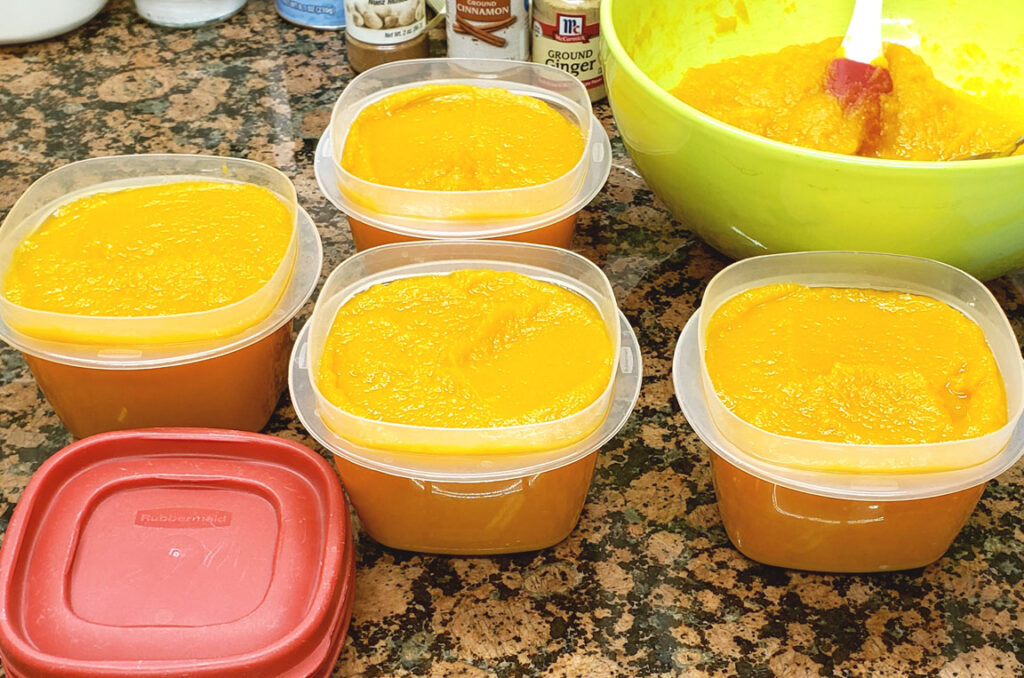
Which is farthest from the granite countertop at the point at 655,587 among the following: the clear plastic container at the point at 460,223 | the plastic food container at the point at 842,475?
the clear plastic container at the point at 460,223

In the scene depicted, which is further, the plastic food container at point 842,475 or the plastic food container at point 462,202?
the plastic food container at point 462,202

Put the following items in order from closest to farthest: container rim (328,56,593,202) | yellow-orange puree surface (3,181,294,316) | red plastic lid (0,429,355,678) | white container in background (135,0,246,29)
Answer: red plastic lid (0,429,355,678) → yellow-orange puree surface (3,181,294,316) → container rim (328,56,593,202) → white container in background (135,0,246,29)

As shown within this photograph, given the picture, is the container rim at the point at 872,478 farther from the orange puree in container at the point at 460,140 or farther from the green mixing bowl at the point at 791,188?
the orange puree in container at the point at 460,140

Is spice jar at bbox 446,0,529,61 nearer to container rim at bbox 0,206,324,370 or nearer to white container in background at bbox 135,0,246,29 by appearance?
white container in background at bbox 135,0,246,29

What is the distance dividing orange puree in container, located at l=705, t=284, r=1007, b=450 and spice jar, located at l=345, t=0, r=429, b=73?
0.85 meters

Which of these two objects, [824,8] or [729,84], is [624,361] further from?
[824,8]

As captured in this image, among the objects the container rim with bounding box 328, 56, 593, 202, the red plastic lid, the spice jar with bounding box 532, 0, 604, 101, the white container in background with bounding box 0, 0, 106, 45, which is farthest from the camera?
the white container in background with bounding box 0, 0, 106, 45

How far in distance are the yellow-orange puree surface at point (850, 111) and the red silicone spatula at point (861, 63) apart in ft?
0.05

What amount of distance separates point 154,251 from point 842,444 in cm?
79

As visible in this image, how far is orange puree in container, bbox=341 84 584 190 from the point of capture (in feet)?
4.14

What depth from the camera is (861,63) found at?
1.38 meters

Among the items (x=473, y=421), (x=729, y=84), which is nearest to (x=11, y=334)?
(x=473, y=421)

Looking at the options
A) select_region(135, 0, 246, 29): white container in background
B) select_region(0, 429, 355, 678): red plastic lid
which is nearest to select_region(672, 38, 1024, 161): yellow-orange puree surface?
select_region(0, 429, 355, 678): red plastic lid

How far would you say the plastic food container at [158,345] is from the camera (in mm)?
1049
